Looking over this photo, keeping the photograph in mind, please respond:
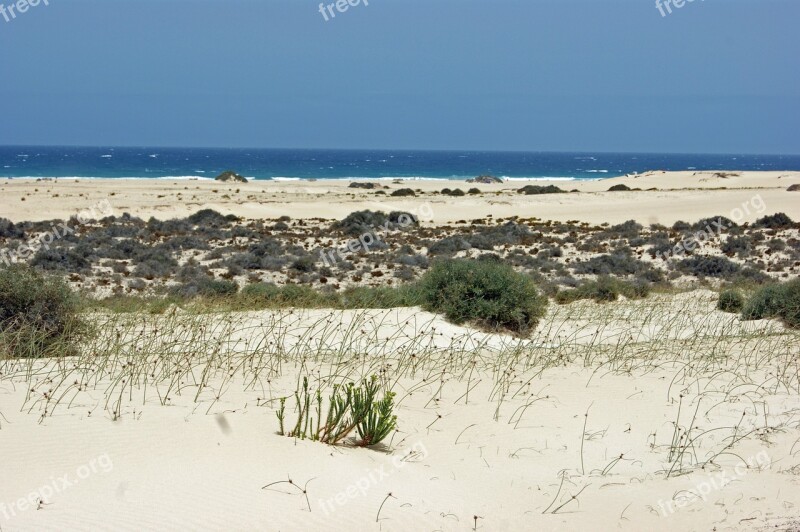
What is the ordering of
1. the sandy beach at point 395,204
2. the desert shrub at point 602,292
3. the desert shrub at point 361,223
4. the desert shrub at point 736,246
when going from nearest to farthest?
1. the desert shrub at point 602,292
2. the desert shrub at point 736,246
3. the desert shrub at point 361,223
4. the sandy beach at point 395,204

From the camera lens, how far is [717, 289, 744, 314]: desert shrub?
44.1ft

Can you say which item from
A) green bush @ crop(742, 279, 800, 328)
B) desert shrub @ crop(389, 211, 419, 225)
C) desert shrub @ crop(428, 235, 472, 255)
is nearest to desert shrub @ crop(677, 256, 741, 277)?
desert shrub @ crop(428, 235, 472, 255)

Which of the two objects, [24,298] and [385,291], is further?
[385,291]

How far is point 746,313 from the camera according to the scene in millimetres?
12422

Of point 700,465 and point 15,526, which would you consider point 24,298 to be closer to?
point 15,526

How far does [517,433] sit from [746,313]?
24.0ft

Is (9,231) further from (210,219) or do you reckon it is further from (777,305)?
(777,305)

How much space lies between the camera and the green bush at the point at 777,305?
1163 centimetres

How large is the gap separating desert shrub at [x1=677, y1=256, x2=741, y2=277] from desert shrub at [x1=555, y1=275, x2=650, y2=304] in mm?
4599

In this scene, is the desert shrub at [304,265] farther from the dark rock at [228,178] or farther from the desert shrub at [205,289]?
the dark rock at [228,178]

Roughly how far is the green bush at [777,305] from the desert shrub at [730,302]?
66 cm

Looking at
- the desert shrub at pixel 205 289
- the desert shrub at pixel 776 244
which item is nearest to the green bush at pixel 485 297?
the desert shrub at pixel 205 289

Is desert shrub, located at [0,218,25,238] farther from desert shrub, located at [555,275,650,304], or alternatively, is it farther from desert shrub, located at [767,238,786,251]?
desert shrub, located at [767,238,786,251]

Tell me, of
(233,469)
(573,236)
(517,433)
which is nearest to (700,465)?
(517,433)
